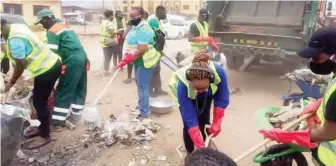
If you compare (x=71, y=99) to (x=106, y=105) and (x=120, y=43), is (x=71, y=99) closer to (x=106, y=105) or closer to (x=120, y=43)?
(x=106, y=105)

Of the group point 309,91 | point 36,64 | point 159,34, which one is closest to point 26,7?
point 159,34

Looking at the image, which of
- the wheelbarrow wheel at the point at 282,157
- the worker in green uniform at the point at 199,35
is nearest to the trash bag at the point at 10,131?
the wheelbarrow wheel at the point at 282,157

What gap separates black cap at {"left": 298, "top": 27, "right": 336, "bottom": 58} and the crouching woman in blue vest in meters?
0.75

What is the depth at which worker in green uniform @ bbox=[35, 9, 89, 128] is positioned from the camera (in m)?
4.26

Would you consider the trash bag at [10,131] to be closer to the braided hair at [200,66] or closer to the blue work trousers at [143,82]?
the braided hair at [200,66]

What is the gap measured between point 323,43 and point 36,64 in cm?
287

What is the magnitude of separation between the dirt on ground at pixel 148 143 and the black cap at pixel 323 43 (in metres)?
1.99

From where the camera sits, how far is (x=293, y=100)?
5.10 metres

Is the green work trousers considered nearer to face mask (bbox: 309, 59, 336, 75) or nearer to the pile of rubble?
the pile of rubble

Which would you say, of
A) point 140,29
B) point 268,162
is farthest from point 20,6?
point 268,162

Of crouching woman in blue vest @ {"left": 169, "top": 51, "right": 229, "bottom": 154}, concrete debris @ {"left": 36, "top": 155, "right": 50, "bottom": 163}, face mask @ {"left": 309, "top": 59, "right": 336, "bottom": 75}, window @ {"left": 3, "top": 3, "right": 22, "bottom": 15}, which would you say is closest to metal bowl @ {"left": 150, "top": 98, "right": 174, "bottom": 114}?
concrete debris @ {"left": 36, "top": 155, "right": 50, "bottom": 163}

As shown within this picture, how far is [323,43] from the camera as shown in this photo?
7.07 feet

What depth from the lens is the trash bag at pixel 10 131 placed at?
9.89 feet

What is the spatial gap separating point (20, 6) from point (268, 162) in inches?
933
